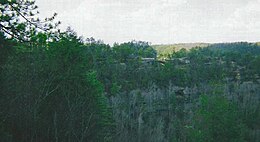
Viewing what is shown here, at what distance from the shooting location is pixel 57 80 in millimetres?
12391

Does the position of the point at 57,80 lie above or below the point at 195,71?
above

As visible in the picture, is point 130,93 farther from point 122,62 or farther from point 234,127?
point 234,127

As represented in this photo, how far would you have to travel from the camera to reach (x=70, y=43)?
14.1 metres

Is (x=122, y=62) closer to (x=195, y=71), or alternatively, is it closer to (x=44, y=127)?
(x=195, y=71)

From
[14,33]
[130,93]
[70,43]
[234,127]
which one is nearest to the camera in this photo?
[14,33]

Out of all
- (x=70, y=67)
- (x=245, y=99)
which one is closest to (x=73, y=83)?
(x=70, y=67)

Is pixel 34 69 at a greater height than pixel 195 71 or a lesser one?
greater

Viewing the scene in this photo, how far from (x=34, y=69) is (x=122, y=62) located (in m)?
57.6

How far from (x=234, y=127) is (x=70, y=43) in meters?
14.5

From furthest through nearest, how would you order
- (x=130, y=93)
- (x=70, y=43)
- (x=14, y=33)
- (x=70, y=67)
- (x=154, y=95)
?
1. (x=154, y=95)
2. (x=130, y=93)
3. (x=70, y=43)
4. (x=70, y=67)
5. (x=14, y=33)

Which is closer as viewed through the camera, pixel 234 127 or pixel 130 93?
pixel 234 127

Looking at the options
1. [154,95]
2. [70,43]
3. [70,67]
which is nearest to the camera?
[70,67]

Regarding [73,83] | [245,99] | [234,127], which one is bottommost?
[245,99]

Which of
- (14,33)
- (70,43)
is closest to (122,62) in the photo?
(70,43)
